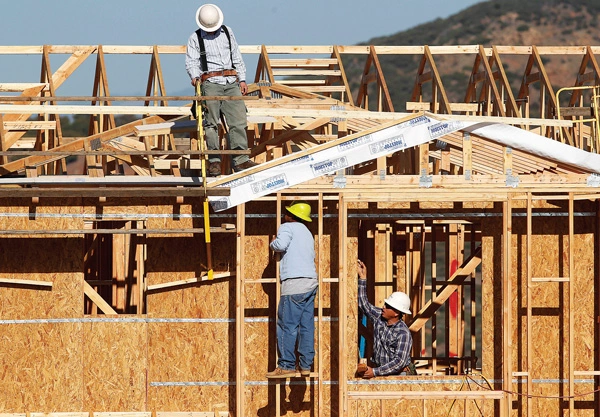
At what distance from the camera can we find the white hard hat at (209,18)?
575 inches

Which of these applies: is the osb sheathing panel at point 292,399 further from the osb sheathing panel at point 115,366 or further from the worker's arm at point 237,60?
the worker's arm at point 237,60

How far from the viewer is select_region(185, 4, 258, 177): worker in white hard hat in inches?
577

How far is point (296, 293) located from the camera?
550 inches

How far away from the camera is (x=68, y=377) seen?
14633 millimetres

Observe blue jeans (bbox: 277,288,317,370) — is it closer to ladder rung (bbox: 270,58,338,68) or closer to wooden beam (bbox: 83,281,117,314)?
wooden beam (bbox: 83,281,117,314)

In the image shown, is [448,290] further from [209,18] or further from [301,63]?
[301,63]

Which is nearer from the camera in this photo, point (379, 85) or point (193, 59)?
point (193, 59)

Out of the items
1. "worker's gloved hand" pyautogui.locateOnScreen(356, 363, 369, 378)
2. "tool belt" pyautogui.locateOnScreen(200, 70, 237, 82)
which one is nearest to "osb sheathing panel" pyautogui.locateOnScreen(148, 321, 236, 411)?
"worker's gloved hand" pyautogui.locateOnScreen(356, 363, 369, 378)

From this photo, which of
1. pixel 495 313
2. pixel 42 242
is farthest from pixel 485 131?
pixel 42 242

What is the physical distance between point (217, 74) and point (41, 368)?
4325mm

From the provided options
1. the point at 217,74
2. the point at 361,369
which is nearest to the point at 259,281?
the point at 361,369

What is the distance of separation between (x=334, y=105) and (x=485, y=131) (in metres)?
2.95

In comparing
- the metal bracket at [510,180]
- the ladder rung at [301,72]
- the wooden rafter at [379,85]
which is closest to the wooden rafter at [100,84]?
the ladder rung at [301,72]

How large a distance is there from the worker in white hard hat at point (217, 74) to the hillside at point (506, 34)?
71.6m
